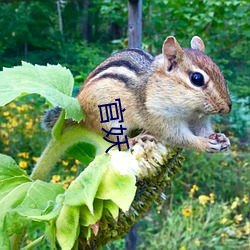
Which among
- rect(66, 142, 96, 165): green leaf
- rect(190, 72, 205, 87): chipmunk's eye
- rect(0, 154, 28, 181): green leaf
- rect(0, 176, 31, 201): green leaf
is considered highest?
rect(190, 72, 205, 87): chipmunk's eye

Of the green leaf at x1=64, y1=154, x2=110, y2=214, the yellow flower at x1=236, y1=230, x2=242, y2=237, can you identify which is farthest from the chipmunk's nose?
the yellow flower at x1=236, y1=230, x2=242, y2=237

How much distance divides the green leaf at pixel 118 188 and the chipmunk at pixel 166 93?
0.16 metres

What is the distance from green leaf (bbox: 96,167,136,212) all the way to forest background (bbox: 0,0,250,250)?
0.79 m

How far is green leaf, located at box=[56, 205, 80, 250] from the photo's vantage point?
511 mm

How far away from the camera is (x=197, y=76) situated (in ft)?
2.41

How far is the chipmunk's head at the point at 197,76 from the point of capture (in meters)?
0.70

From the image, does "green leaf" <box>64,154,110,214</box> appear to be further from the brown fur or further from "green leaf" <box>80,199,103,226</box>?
the brown fur

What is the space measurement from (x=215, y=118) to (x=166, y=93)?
1.61 m

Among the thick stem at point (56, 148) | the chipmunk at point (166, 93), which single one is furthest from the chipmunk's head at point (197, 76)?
the thick stem at point (56, 148)

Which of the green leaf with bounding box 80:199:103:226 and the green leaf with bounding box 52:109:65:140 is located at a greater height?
the green leaf with bounding box 52:109:65:140

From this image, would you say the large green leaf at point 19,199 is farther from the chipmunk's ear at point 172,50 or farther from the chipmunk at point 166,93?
the chipmunk's ear at point 172,50

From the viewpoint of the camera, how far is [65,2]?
514 cm

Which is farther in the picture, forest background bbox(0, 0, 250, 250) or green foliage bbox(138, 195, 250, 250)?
green foliage bbox(138, 195, 250, 250)

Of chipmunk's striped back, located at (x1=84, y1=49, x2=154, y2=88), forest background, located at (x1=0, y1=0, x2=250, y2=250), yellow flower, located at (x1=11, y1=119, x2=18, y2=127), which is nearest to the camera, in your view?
chipmunk's striped back, located at (x1=84, y1=49, x2=154, y2=88)
